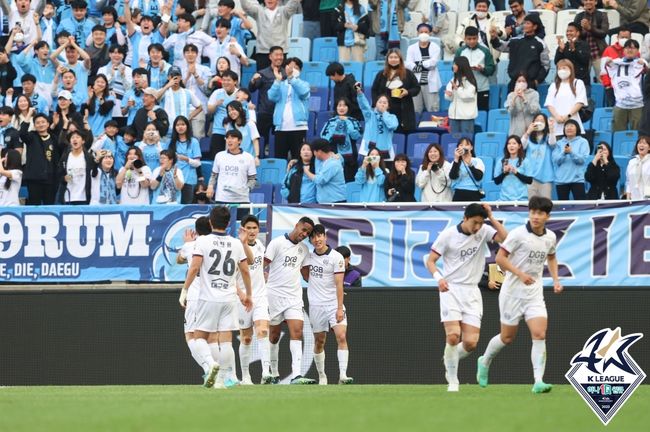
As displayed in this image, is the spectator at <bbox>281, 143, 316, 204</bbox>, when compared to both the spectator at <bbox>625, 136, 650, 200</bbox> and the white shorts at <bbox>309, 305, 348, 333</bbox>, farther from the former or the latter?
the spectator at <bbox>625, 136, 650, 200</bbox>

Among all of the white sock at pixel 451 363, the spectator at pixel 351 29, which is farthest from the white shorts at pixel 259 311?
the spectator at pixel 351 29

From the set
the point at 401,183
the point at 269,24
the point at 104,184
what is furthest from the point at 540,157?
the point at 104,184

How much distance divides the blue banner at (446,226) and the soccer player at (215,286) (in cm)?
433

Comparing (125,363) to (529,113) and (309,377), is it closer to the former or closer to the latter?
(309,377)

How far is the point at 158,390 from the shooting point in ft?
57.2

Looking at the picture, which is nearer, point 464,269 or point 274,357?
point 464,269

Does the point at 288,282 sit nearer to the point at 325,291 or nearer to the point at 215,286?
the point at 325,291

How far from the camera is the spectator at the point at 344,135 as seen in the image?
78.6ft

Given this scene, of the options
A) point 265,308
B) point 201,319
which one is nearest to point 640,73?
point 265,308

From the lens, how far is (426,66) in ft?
84.6

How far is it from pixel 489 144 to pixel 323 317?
20.2ft

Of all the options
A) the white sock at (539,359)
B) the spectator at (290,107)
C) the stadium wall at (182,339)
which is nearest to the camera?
the white sock at (539,359)

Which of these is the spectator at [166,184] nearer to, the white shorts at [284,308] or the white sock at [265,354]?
the white shorts at [284,308]

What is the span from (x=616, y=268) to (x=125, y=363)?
766cm
